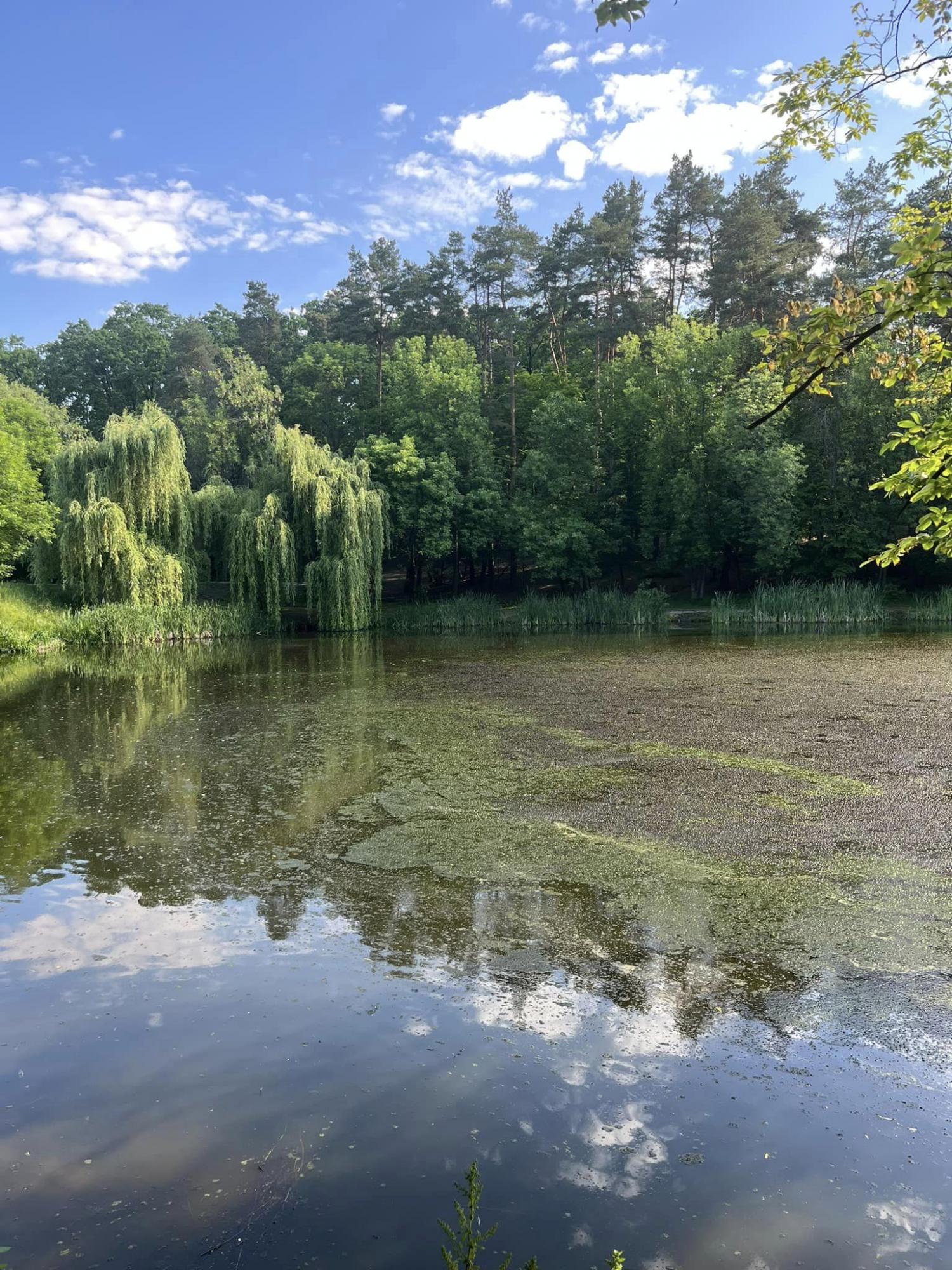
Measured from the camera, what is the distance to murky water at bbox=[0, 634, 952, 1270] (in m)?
2.33

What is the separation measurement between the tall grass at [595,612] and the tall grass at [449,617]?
873 millimetres

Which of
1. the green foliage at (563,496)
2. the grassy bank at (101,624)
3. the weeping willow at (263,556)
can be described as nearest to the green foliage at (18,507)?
the grassy bank at (101,624)

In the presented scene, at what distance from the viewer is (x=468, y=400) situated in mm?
31312

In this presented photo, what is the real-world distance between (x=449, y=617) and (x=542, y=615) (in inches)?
109

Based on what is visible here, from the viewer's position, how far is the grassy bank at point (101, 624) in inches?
786

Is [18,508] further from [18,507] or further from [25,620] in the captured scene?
[25,620]

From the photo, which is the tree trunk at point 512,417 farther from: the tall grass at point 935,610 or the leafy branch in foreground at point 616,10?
the leafy branch in foreground at point 616,10

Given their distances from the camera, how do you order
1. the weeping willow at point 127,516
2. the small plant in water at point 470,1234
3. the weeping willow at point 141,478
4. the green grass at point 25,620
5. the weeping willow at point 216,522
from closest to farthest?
the small plant in water at point 470,1234
the green grass at point 25,620
the weeping willow at point 127,516
the weeping willow at point 141,478
the weeping willow at point 216,522

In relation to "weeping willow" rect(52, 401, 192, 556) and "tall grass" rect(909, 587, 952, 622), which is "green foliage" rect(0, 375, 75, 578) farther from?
"tall grass" rect(909, 587, 952, 622)

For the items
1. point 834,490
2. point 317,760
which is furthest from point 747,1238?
point 834,490

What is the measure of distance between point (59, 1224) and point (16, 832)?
13.9ft

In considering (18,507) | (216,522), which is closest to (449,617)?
(216,522)

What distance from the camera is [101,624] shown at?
20812mm

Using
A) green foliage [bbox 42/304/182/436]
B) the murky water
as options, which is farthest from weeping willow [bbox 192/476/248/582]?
green foliage [bbox 42/304/182/436]
